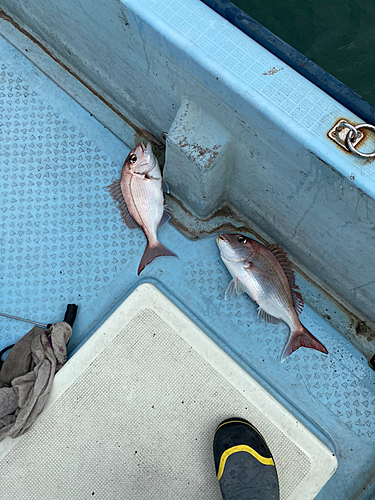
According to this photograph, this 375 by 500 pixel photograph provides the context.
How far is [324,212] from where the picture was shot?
1.57 metres

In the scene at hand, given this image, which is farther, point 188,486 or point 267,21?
point 267,21

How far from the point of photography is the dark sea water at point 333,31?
8.53 ft

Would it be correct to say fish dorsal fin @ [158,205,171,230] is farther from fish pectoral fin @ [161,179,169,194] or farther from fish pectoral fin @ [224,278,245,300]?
fish pectoral fin @ [224,278,245,300]

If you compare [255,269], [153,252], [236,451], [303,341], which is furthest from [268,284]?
[236,451]

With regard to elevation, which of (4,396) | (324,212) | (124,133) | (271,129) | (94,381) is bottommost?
(4,396)

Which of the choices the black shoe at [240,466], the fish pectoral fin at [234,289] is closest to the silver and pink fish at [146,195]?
the fish pectoral fin at [234,289]

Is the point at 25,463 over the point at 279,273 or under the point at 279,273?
under

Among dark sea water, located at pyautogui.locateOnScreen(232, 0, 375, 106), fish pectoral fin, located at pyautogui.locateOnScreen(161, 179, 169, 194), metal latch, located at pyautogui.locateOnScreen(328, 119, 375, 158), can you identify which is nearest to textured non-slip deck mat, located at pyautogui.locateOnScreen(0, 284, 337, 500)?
fish pectoral fin, located at pyautogui.locateOnScreen(161, 179, 169, 194)

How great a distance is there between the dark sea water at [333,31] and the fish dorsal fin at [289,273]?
4.80 ft

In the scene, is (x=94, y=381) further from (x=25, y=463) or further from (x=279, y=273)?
(x=279, y=273)

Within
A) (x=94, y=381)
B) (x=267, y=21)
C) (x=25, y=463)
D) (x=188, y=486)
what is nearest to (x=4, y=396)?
(x=25, y=463)

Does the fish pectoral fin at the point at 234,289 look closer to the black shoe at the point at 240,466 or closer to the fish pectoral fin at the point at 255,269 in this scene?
the fish pectoral fin at the point at 255,269

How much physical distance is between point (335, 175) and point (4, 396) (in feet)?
5.60

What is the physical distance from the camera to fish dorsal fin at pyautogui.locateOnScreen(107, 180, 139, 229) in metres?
2.10
